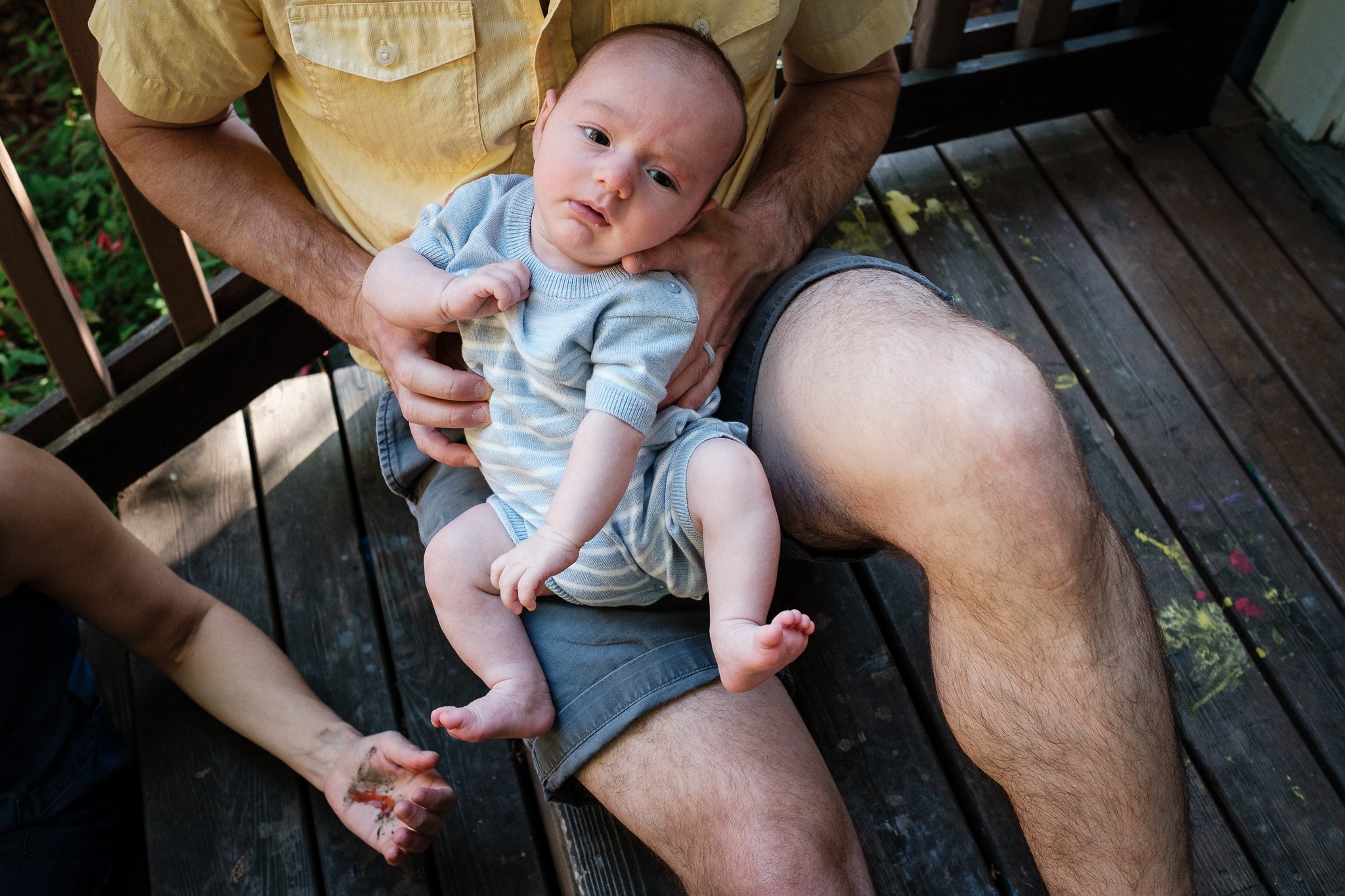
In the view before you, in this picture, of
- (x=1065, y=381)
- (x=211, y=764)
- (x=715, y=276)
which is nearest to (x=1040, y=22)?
(x=1065, y=381)

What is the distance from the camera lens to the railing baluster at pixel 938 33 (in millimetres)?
2080

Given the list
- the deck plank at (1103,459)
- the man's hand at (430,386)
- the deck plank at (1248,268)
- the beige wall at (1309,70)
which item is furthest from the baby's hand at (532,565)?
the beige wall at (1309,70)

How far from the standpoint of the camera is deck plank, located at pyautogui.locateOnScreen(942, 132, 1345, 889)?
4.88ft

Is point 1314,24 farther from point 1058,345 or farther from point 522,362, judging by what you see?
point 522,362

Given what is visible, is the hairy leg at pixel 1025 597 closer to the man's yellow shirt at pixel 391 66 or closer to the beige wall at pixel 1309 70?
the man's yellow shirt at pixel 391 66

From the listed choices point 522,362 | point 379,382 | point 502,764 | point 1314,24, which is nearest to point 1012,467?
point 522,362

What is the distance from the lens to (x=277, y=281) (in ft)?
4.76

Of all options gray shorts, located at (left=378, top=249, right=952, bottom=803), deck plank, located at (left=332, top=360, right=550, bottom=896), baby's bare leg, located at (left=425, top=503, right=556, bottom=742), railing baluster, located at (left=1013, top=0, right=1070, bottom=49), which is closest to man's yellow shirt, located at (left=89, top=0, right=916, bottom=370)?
gray shorts, located at (left=378, top=249, right=952, bottom=803)

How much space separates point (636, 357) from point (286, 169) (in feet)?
2.99

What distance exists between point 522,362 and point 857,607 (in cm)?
74

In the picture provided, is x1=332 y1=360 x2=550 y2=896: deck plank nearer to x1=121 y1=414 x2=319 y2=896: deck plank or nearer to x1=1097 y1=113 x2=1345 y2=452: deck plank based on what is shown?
x1=121 y1=414 x2=319 y2=896: deck plank

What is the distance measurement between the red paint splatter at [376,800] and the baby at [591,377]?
12.0 inches

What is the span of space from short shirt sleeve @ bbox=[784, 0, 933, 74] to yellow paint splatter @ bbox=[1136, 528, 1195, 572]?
912 mm

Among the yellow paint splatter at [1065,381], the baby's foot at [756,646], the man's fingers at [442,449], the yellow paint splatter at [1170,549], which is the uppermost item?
the baby's foot at [756,646]
